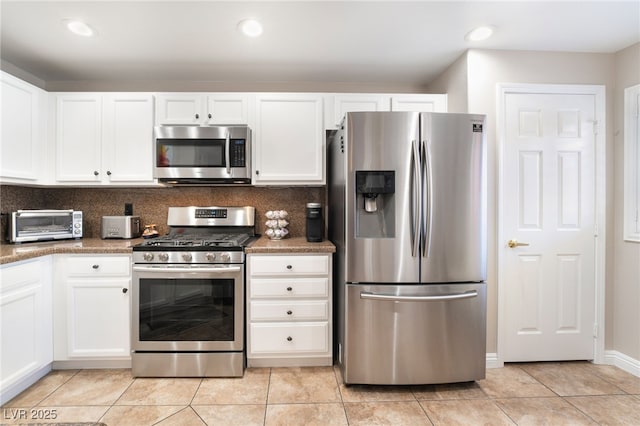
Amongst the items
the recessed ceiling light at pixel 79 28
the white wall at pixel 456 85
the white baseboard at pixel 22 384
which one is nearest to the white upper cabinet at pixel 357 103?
the white wall at pixel 456 85

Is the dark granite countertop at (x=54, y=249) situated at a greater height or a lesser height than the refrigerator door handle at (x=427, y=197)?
lesser

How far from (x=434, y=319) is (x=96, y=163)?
292cm

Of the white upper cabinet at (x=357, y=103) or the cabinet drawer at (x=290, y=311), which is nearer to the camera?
the cabinet drawer at (x=290, y=311)

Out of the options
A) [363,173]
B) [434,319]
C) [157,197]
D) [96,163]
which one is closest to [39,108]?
[96,163]

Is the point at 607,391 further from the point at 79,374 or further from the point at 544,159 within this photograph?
the point at 79,374

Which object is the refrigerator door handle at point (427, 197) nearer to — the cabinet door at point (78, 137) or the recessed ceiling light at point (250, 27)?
the recessed ceiling light at point (250, 27)

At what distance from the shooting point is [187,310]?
85.3 inches

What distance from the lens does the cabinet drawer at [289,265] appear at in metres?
2.23

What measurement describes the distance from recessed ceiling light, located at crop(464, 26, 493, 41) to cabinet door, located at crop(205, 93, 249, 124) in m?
1.76

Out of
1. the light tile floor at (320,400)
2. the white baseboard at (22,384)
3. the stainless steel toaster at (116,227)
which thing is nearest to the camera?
the light tile floor at (320,400)

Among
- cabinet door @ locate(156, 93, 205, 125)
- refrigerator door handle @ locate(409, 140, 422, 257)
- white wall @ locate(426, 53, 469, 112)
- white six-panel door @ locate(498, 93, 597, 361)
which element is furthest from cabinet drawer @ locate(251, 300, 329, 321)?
white wall @ locate(426, 53, 469, 112)

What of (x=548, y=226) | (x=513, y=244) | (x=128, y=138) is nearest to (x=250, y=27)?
(x=128, y=138)

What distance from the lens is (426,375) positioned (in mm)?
1972

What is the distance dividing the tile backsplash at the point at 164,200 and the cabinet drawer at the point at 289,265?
2.27ft
